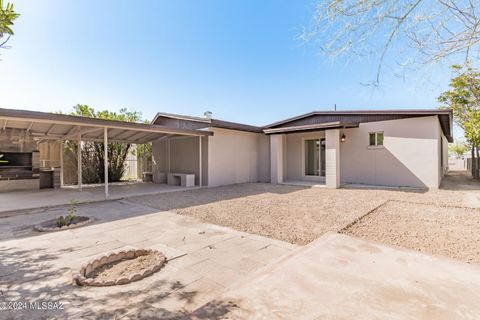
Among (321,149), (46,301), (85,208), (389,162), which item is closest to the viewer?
(46,301)

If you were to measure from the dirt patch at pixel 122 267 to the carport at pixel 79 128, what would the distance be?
18.1ft

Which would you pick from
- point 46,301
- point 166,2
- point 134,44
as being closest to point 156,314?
point 46,301

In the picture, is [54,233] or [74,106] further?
[74,106]

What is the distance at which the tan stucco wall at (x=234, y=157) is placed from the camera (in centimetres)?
1137

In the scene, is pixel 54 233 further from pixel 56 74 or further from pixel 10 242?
pixel 56 74

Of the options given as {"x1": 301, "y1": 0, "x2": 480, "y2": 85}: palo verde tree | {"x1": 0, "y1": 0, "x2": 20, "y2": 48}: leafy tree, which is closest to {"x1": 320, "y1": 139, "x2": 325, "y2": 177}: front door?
{"x1": 301, "y1": 0, "x2": 480, "y2": 85}: palo verde tree

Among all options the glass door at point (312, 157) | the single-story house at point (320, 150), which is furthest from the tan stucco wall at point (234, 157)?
the glass door at point (312, 157)

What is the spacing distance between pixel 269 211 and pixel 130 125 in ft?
18.8

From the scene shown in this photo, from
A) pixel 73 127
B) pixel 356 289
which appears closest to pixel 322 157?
pixel 356 289

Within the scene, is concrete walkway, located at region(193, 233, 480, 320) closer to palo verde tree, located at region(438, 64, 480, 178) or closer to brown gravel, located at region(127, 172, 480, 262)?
brown gravel, located at region(127, 172, 480, 262)

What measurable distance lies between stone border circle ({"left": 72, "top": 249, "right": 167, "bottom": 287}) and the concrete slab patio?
7cm

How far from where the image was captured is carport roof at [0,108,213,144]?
6433 millimetres

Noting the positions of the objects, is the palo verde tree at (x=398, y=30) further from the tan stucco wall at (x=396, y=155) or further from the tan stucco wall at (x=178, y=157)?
the tan stucco wall at (x=178, y=157)

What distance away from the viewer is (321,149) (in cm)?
1216
